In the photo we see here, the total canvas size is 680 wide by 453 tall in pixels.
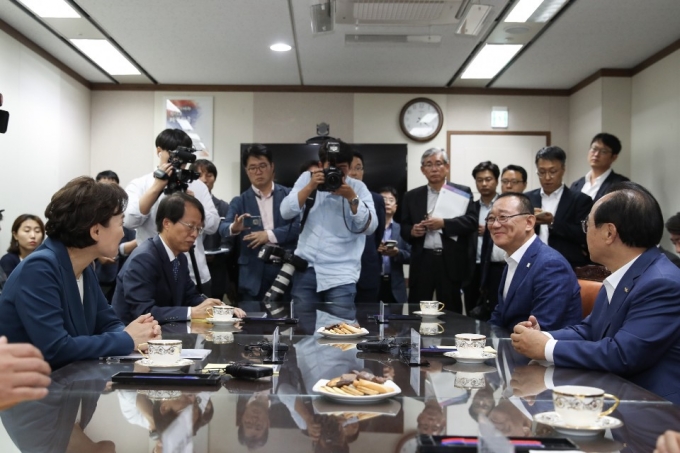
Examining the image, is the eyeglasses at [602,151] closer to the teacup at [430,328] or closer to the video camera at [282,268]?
the video camera at [282,268]

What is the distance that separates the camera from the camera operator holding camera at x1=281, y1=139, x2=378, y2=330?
377cm

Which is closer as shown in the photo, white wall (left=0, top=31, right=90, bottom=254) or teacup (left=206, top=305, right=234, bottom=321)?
teacup (left=206, top=305, right=234, bottom=321)

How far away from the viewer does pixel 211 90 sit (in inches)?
293

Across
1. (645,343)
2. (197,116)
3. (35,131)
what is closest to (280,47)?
(197,116)

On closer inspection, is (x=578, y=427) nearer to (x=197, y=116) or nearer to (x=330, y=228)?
(x=330, y=228)

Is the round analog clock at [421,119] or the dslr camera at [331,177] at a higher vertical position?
the round analog clock at [421,119]

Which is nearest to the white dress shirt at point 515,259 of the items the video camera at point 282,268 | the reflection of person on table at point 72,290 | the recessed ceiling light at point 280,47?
the video camera at point 282,268

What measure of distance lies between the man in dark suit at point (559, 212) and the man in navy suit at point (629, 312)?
7.49 feet

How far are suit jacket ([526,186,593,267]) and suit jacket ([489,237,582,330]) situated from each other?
181cm

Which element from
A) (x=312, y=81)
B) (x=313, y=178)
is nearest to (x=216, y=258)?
(x=313, y=178)

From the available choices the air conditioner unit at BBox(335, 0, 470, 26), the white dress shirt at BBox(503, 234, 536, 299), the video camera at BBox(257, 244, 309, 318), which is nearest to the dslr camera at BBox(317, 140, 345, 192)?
the video camera at BBox(257, 244, 309, 318)

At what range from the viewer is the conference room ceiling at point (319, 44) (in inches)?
198

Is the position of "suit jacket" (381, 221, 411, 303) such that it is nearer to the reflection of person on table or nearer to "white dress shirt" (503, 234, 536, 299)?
"white dress shirt" (503, 234, 536, 299)

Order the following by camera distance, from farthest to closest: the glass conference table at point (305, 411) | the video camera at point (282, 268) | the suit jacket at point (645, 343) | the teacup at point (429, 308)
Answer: the video camera at point (282, 268), the teacup at point (429, 308), the suit jacket at point (645, 343), the glass conference table at point (305, 411)
